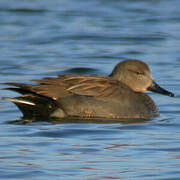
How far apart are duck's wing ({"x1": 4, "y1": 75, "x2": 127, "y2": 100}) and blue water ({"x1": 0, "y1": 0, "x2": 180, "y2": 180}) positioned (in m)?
0.47

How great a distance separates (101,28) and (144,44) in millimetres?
2102

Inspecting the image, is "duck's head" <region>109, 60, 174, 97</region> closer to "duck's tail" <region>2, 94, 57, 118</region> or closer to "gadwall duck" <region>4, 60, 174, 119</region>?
"gadwall duck" <region>4, 60, 174, 119</region>

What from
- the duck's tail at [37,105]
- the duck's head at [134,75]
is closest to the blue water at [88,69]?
the duck's tail at [37,105]

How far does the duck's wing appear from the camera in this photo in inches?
411

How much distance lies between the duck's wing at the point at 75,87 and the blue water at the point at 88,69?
474 mm

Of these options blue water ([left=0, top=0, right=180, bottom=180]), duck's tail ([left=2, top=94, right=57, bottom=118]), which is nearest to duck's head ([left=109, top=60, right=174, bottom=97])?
blue water ([left=0, top=0, right=180, bottom=180])

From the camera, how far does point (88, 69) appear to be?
15219mm

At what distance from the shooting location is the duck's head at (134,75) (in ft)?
36.8

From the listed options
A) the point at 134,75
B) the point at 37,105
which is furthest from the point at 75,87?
the point at 134,75

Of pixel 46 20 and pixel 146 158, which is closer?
pixel 146 158

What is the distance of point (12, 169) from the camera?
25.1 feet

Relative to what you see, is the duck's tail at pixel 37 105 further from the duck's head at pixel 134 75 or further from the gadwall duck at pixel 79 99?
the duck's head at pixel 134 75

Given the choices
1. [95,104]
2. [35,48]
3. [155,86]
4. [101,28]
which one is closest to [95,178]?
[95,104]

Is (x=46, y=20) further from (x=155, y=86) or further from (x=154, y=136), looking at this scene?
(x=154, y=136)
